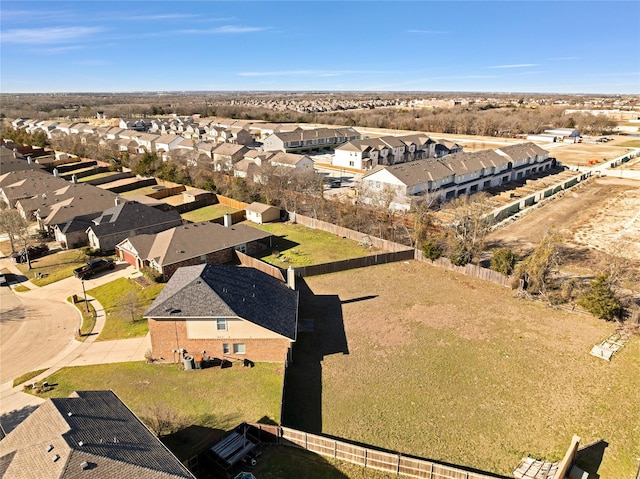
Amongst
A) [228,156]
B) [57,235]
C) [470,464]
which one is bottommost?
[470,464]

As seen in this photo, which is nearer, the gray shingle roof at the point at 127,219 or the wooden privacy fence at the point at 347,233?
the wooden privacy fence at the point at 347,233

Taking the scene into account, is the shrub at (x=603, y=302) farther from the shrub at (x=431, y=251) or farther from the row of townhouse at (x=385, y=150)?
the row of townhouse at (x=385, y=150)

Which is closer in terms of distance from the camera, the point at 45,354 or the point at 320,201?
the point at 45,354

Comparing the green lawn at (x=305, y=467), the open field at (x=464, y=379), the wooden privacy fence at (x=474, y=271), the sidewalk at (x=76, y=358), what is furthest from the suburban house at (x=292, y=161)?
the green lawn at (x=305, y=467)

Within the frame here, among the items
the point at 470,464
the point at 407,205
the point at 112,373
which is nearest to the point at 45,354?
the point at 112,373

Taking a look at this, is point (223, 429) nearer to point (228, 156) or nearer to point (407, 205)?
point (407, 205)

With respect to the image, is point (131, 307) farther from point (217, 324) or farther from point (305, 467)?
point (305, 467)

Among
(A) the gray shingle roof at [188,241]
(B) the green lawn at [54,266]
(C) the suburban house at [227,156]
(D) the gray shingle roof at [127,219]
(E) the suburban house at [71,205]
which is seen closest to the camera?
(A) the gray shingle roof at [188,241]
